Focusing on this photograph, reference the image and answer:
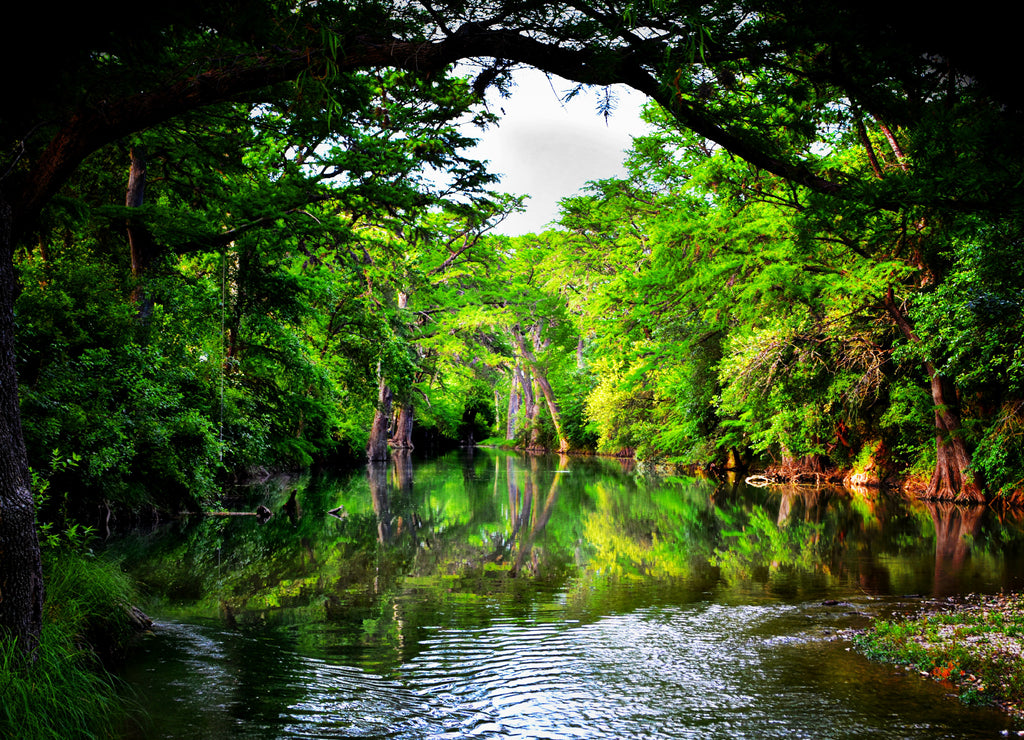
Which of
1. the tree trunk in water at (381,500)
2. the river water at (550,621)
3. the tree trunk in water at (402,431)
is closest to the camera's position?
the river water at (550,621)

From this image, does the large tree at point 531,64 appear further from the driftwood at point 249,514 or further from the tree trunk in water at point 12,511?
the driftwood at point 249,514

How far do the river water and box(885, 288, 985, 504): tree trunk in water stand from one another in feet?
4.37

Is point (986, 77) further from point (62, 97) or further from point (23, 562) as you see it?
point (23, 562)

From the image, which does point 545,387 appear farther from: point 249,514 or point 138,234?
point 138,234

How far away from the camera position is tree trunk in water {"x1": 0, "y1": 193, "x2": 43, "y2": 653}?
3643mm

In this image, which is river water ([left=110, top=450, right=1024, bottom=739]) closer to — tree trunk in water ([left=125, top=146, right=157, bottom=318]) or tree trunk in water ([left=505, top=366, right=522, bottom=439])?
tree trunk in water ([left=125, top=146, right=157, bottom=318])

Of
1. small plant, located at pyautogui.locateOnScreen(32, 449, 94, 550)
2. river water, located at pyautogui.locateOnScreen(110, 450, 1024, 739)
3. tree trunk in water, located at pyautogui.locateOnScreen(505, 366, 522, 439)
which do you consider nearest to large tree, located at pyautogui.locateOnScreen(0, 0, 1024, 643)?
river water, located at pyautogui.locateOnScreen(110, 450, 1024, 739)

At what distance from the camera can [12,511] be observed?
12.0 ft

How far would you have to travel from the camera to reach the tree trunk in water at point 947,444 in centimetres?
1598

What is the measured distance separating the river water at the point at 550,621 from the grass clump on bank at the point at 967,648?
0.56 ft

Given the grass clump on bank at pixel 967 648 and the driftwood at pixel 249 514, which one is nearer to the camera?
the grass clump on bank at pixel 967 648

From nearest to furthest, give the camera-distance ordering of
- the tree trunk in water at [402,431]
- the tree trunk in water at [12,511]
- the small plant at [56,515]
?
the tree trunk in water at [12,511] → the small plant at [56,515] → the tree trunk in water at [402,431]

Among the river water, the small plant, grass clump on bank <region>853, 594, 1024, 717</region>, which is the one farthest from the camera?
the small plant

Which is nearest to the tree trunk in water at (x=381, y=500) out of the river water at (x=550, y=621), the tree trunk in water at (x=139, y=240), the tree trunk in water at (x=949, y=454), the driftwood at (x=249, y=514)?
the river water at (x=550, y=621)
